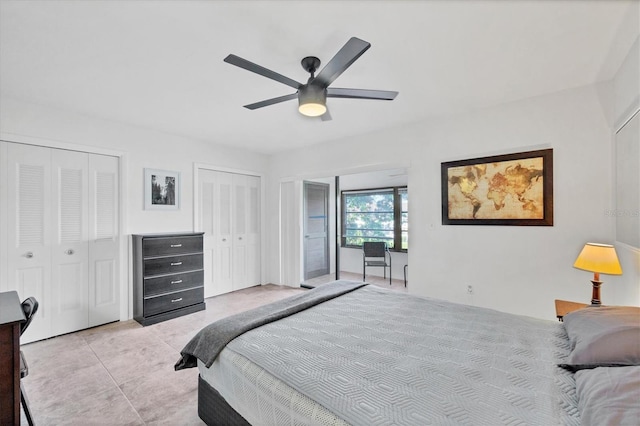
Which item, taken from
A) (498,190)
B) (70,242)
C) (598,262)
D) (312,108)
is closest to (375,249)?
(498,190)

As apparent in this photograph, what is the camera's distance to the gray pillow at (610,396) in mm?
865

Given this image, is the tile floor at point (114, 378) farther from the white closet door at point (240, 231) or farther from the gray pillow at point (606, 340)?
the gray pillow at point (606, 340)

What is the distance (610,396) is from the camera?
95 centimetres

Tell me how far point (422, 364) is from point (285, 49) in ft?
7.06

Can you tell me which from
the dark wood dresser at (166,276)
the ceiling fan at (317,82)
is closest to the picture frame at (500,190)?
the ceiling fan at (317,82)

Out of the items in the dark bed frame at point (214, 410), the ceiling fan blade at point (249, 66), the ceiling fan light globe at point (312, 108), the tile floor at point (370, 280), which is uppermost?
the ceiling fan blade at point (249, 66)

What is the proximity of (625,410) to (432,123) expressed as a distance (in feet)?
10.6

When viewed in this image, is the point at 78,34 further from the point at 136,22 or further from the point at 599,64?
the point at 599,64

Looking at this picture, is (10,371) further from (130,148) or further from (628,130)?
(628,130)

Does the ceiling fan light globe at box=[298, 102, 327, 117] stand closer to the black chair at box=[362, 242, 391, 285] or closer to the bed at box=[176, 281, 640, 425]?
the bed at box=[176, 281, 640, 425]

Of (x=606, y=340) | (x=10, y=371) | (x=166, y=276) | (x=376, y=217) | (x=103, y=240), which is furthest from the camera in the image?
(x=376, y=217)

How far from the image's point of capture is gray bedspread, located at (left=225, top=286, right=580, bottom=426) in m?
1.04

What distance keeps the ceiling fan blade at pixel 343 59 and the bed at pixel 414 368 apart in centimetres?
161

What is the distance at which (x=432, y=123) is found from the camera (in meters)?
3.58
